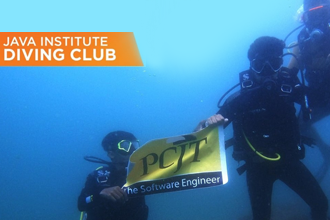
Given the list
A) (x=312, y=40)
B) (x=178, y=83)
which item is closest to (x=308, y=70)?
(x=312, y=40)

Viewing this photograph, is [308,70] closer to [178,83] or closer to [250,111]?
[250,111]

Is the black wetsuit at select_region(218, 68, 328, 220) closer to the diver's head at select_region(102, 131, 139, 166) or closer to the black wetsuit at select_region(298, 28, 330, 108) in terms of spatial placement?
the black wetsuit at select_region(298, 28, 330, 108)

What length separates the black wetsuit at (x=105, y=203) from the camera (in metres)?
4.55

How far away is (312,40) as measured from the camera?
4.43m

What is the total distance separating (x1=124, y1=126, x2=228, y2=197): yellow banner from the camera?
3.28m

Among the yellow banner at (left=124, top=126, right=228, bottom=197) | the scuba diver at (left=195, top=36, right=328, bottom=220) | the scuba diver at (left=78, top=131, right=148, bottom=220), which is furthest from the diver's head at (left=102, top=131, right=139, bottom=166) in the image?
the scuba diver at (left=195, top=36, right=328, bottom=220)

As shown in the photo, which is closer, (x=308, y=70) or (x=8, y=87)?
(x=308, y=70)

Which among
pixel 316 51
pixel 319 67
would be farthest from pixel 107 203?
pixel 316 51

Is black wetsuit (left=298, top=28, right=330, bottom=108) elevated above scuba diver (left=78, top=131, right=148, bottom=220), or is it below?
above

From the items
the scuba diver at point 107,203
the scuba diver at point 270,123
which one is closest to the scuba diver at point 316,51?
the scuba diver at point 270,123

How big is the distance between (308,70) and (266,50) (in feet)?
4.26

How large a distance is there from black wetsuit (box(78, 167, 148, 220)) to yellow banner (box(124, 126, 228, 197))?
1345mm

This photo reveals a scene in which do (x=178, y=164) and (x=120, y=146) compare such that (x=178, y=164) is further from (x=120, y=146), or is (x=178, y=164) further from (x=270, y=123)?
(x=120, y=146)

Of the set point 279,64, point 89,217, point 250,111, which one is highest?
point 279,64
